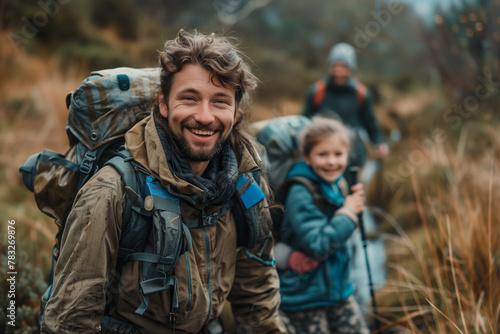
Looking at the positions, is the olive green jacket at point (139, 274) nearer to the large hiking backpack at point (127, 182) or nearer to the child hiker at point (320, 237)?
the large hiking backpack at point (127, 182)

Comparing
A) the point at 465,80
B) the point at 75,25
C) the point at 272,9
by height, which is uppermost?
the point at 272,9

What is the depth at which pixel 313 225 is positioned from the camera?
3.18 meters

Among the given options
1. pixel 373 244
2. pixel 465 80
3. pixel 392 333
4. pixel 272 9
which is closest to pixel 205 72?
pixel 392 333

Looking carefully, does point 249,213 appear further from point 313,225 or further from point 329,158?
point 329,158

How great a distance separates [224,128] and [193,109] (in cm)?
16

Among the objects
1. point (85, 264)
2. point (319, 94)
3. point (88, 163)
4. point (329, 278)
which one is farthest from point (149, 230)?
point (319, 94)

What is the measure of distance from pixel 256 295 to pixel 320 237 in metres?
0.88

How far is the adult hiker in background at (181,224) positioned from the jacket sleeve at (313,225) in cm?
80

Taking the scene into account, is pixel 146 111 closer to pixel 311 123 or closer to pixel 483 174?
pixel 311 123

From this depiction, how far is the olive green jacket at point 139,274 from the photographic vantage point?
5.78 ft

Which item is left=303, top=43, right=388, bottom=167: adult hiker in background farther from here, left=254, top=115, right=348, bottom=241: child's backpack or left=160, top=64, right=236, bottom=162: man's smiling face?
left=160, top=64, right=236, bottom=162: man's smiling face

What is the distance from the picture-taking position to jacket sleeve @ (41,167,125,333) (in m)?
1.75

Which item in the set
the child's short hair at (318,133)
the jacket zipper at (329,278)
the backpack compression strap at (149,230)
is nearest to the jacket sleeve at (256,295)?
the backpack compression strap at (149,230)

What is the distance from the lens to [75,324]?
175cm
